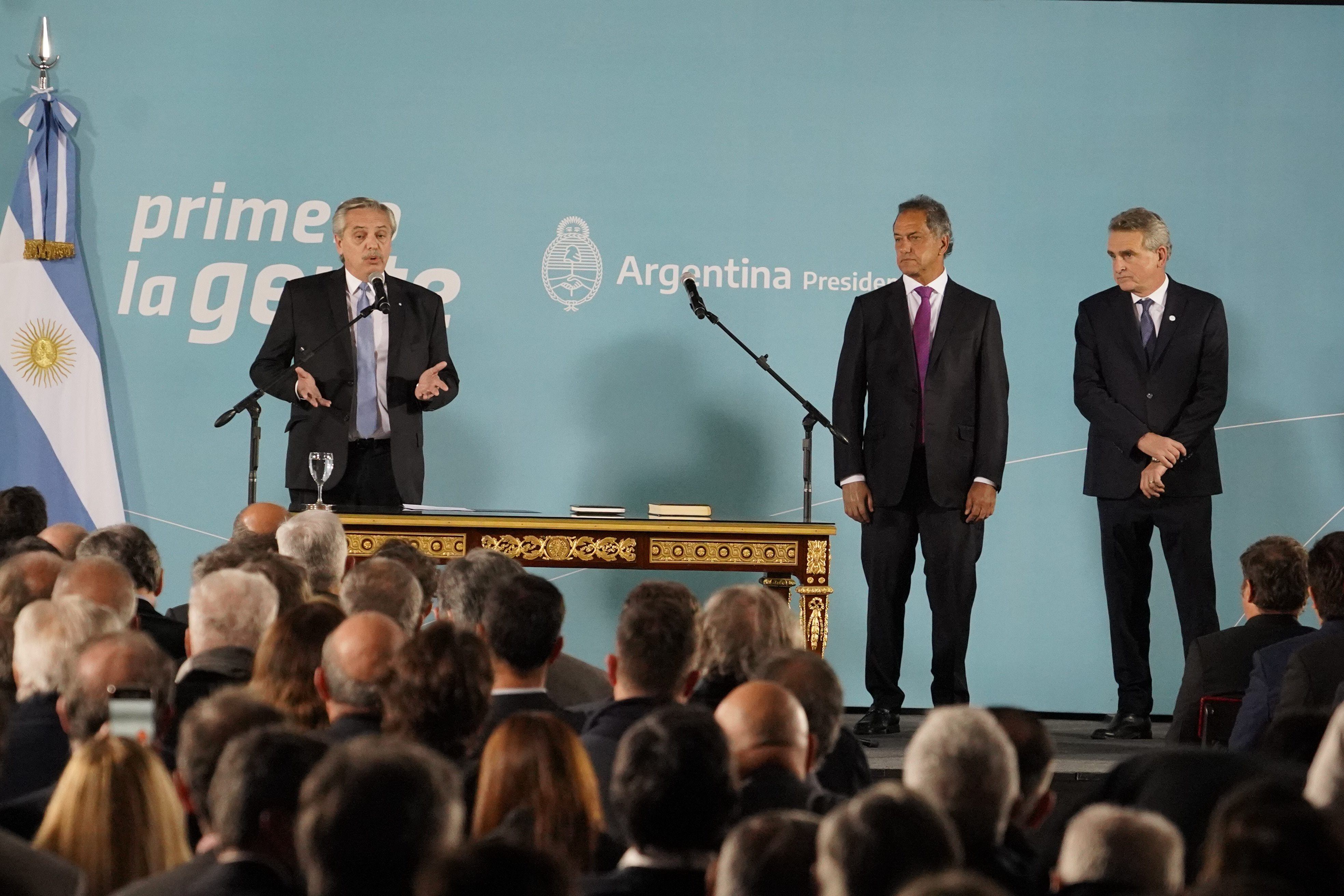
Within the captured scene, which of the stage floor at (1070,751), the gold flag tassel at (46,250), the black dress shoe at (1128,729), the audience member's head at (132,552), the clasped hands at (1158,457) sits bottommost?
the stage floor at (1070,751)

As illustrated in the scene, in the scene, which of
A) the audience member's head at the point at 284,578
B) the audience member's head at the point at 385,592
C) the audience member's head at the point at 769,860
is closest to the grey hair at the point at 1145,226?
the audience member's head at the point at 385,592

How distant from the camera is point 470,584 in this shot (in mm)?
3795

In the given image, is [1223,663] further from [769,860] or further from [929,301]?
[769,860]

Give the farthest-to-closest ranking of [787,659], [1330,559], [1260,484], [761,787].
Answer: [1260,484] < [1330,559] < [787,659] < [761,787]

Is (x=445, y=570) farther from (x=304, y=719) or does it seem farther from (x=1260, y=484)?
(x=1260, y=484)

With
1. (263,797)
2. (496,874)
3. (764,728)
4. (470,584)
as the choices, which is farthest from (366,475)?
(496,874)

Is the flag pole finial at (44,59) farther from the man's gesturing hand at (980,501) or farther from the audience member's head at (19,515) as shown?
the man's gesturing hand at (980,501)

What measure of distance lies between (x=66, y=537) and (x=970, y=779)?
3.40 m

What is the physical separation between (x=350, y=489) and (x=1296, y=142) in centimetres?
450

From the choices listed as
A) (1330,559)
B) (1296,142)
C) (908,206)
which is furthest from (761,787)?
(1296,142)

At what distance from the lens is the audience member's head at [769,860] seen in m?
1.72

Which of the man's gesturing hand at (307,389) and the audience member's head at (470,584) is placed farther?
the man's gesturing hand at (307,389)

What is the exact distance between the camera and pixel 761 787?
240 centimetres

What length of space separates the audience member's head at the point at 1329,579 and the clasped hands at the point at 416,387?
3.09 metres
